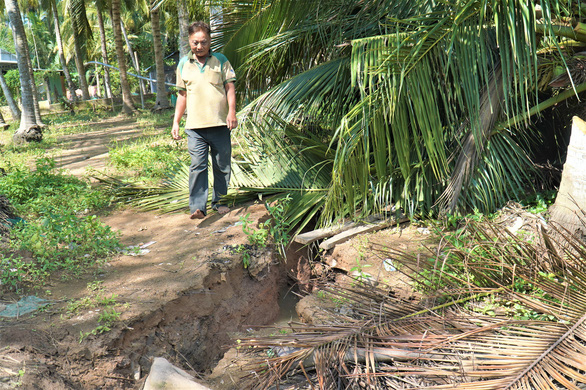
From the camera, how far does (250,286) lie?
4008mm

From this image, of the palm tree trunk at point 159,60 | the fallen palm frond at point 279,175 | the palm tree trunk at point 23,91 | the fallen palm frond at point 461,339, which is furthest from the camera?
the palm tree trunk at point 159,60

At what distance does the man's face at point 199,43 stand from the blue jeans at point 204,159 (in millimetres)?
659

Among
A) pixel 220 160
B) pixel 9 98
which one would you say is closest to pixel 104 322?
pixel 220 160

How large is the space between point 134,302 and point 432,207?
253cm

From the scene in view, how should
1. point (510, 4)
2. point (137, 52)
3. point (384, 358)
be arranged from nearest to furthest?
point (384, 358) < point (510, 4) < point (137, 52)

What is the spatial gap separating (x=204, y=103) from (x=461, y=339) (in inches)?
117

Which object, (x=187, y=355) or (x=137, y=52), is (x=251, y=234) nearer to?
(x=187, y=355)

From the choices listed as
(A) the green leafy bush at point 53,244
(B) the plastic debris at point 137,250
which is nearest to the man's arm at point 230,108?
(B) the plastic debris at point 137,250

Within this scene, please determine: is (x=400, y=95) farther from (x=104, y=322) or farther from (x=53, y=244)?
(x=53, y=244)

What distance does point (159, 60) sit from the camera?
44.4 feet

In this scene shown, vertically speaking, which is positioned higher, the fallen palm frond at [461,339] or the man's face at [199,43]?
the man's face at [199,43]

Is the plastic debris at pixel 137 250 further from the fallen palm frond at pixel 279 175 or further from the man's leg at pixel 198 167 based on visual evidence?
the fallen palm frond at pixel 279 175

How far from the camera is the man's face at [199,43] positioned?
413 centimetres

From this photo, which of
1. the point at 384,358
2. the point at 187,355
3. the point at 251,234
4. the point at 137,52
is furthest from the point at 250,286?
the point at 137,52
